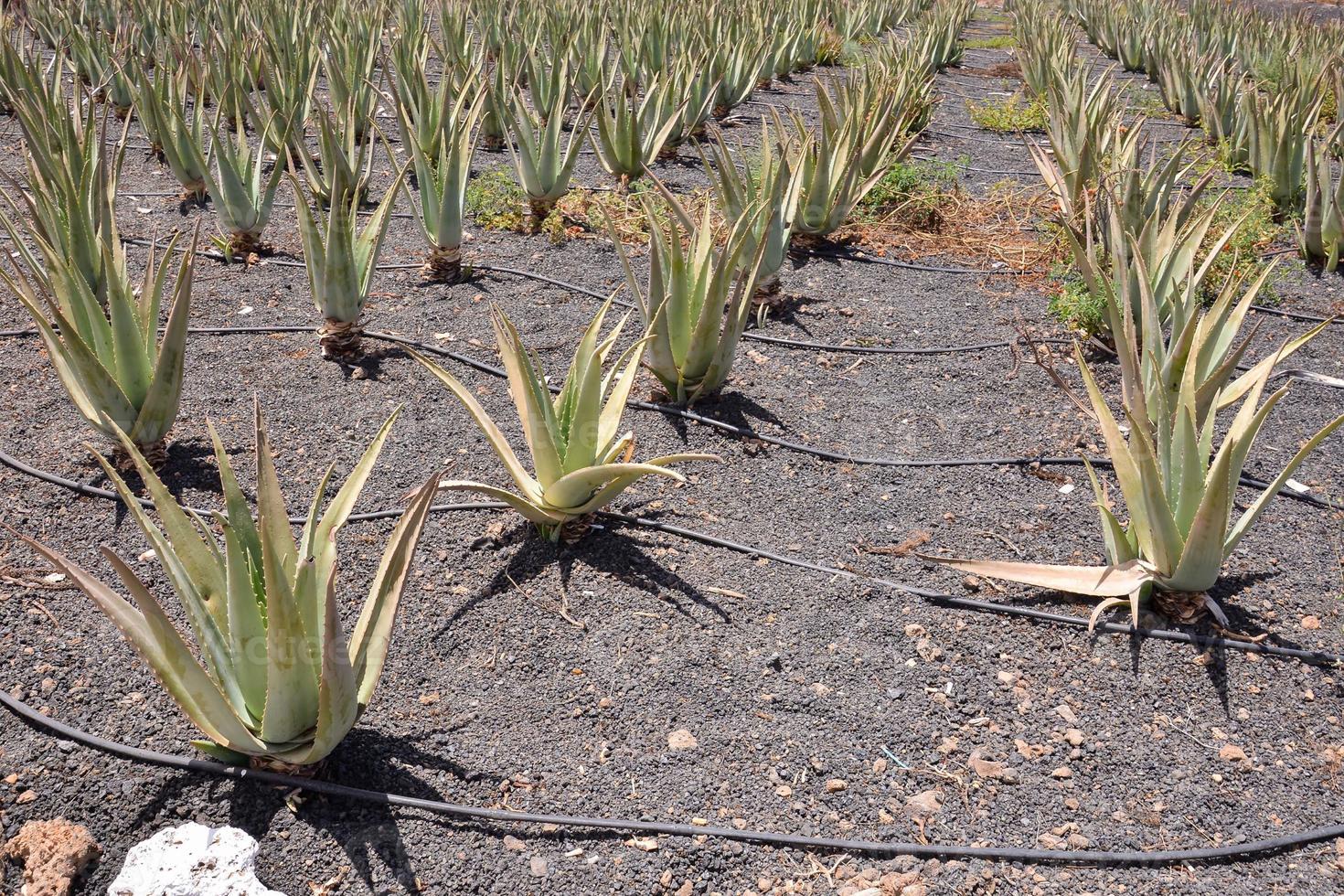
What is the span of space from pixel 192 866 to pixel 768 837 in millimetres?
858

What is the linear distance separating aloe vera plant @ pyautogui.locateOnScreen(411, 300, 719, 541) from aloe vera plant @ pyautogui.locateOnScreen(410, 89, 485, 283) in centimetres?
139

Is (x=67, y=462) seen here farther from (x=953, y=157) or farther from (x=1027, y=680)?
(x=953, y=157)

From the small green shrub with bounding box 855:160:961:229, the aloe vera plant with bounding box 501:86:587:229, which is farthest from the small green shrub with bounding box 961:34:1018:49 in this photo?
the aloe vera plant with bounding box 501:86:587:229

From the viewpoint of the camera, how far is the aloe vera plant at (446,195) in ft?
11.1

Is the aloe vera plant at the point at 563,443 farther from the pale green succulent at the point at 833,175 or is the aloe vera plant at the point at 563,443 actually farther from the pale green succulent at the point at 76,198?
the pale green succulent at the point at 833,175

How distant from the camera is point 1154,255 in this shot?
3.13 meters

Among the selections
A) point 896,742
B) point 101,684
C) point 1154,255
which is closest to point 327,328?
point 101,684

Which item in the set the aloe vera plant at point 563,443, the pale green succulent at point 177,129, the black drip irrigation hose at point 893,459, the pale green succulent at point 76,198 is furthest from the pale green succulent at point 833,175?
the pale green succulent at point 76,198

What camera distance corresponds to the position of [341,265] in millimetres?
2854

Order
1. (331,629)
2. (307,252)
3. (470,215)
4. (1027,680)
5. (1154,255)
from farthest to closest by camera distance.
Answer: (470,215)
(1154,255)
(307,252)
(1027,680)
(331,629)

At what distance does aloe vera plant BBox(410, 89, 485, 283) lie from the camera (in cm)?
338

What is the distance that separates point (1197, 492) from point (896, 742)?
80cm

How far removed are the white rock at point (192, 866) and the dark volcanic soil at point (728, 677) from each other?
66 mm

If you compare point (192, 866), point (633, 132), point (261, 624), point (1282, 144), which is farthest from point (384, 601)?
point (1282, 144)
